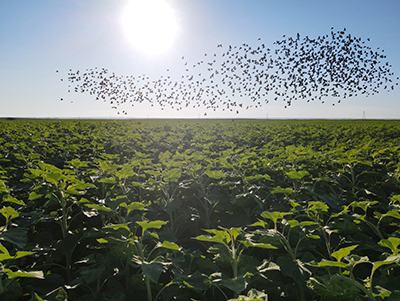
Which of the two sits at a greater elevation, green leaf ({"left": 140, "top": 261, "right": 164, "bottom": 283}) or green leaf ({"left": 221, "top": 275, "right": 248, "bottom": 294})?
green leaf ({"left": 140, "top": 261, "right": 164, "bottom": 283})

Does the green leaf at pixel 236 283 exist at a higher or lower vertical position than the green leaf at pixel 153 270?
lower

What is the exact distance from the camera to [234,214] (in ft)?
10.6

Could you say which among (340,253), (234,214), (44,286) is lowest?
(44,286)

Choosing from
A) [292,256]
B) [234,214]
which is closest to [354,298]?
[292,256]

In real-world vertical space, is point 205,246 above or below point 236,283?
below

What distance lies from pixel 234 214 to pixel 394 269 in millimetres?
1591

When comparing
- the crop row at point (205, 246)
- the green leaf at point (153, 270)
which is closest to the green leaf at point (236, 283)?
the crop row at point (205, 246)

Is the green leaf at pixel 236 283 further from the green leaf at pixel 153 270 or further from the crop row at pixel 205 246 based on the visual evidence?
the green leaf at pixel 153 270

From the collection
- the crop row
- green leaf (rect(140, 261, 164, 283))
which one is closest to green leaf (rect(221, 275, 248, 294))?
the crop row

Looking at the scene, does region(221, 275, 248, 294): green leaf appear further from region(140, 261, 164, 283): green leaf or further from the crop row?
region(140, 261, 164, 283): green leaf

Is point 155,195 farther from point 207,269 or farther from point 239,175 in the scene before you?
point 207,269

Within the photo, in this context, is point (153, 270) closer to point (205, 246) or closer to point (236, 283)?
point (236, 283)

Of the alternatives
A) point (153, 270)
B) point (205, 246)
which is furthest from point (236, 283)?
point (205, 246)

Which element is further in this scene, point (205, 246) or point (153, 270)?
point (205, 246)
